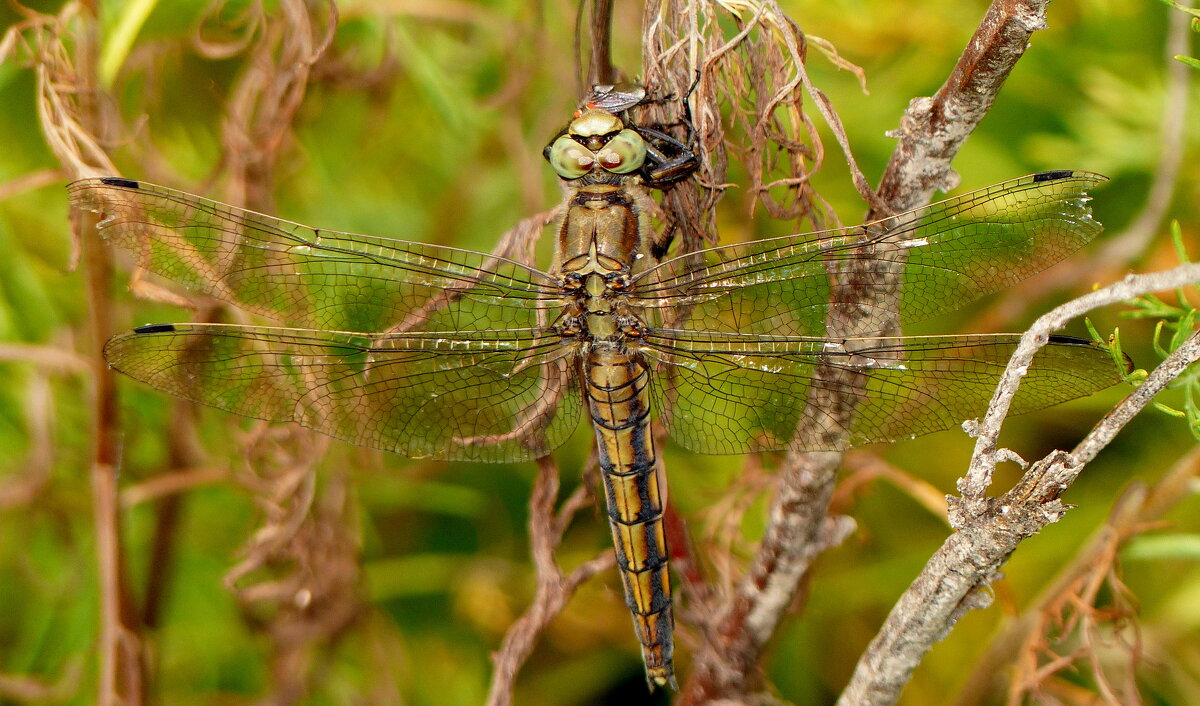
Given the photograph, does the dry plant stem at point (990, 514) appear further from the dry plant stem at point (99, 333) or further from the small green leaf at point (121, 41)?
the small green leaf at point (121, 41)

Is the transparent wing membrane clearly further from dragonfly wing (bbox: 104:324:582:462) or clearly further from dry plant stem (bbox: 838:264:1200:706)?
dry plant stem (bbox: 838:264:1200:706)

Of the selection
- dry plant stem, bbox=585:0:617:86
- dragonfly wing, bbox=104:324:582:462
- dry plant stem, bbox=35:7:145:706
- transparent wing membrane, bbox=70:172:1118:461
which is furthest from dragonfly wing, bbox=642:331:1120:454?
dry plant stem, bbox=35:7:145:706

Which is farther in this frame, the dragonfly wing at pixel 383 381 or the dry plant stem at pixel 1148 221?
the dry plant stem at pixel 1148 221

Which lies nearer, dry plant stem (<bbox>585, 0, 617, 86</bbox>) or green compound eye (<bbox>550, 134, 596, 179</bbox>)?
dry plant stem (<bbox>585, 0, 617, 86</bbox>)

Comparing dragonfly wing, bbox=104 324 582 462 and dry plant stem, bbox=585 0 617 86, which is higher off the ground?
dry plant stem, bbox=585 0 617 86

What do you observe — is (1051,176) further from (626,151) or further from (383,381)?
(383,381)

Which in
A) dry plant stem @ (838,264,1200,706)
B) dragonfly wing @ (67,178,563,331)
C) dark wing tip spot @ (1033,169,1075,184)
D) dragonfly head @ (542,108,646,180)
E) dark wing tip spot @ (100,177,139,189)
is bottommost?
dry plant stem @ (838,264,1200,706)

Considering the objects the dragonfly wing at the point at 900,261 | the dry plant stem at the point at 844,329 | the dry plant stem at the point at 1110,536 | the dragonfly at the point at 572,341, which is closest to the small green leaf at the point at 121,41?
the dragonfly at the point at 572,341

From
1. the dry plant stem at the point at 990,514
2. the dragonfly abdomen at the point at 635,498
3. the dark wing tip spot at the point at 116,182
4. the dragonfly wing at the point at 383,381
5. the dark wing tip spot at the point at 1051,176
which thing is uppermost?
the dark wing tip spot at the point at 116,182
